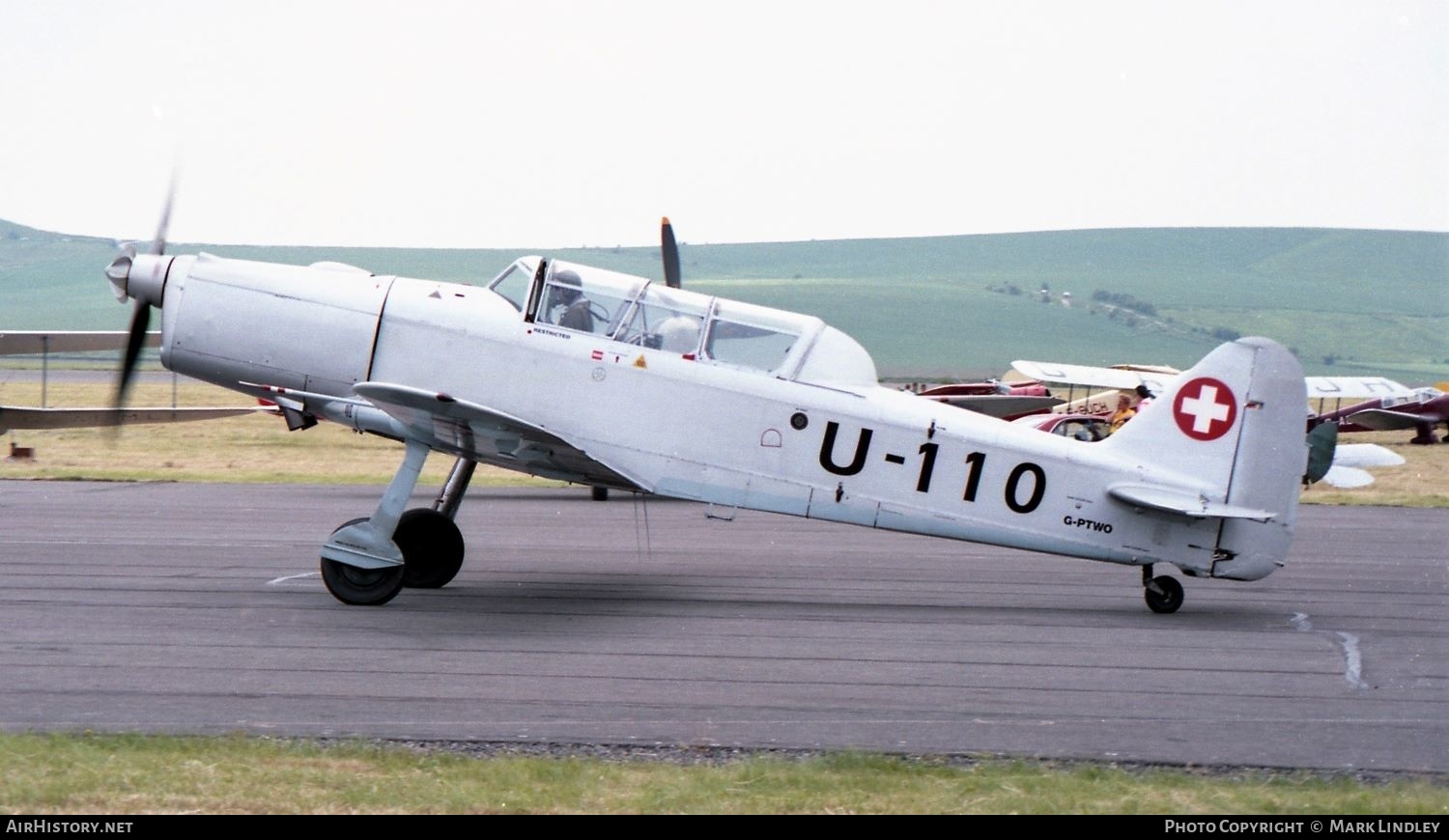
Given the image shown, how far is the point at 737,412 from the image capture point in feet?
36.3

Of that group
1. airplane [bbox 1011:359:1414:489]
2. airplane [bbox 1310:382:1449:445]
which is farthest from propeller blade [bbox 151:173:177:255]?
airplane [bbox 1310:382:1449:445]

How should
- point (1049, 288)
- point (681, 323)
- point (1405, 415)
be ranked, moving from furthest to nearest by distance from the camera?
point (1049, 288)
point (1405, 415)
point (681, 323)

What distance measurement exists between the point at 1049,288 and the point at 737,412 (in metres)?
128

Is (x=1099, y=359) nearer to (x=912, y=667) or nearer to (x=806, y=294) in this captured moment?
(x=806, y=294)

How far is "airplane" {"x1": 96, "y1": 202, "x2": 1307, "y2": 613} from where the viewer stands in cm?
1091

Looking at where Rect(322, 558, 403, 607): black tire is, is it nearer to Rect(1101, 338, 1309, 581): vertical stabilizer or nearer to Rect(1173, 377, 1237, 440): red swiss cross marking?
Rect(1101, 338, 1309, 581): vertical stabilizer

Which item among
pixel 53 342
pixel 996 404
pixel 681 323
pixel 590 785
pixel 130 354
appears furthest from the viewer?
pixel 996 404

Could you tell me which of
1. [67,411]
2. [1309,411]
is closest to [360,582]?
[67,411]

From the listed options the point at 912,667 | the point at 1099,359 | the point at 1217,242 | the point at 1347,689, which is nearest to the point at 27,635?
the point at 912,667

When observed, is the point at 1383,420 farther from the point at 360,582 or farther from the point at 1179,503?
the point at 360,582

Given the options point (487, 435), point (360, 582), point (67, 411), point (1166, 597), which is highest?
point (487, 435)

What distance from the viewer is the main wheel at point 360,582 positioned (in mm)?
10586

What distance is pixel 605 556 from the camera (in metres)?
14.2

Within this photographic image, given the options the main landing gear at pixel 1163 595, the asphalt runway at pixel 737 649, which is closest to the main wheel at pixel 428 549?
the asphalt runway at pixel 737 649
